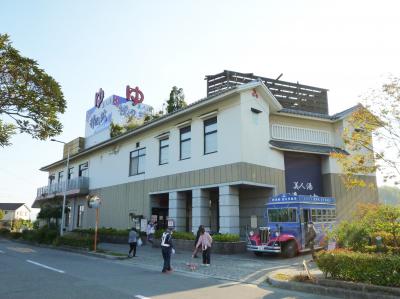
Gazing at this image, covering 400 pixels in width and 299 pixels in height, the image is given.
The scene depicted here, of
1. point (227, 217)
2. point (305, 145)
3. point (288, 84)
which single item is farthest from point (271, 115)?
point (288, 84)

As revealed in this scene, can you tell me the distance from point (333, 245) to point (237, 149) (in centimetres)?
832

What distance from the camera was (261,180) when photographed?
21.1m

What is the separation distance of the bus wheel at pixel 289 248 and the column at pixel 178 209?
29.9ft

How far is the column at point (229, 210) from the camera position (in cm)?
2039

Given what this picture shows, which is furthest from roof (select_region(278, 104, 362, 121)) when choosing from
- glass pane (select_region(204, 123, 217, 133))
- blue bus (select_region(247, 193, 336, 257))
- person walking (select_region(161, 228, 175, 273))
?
person walking (select_region(161, 228, 175, 273))

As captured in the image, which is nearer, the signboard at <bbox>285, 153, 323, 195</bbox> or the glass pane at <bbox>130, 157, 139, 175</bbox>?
the signboard at <bbox>285, 153, 323, 195</bbox>

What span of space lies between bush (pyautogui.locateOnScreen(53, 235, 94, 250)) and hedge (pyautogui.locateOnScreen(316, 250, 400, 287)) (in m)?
15.2

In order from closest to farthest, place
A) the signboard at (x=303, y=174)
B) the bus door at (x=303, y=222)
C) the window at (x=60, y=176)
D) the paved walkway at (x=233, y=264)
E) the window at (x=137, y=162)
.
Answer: the paved walkway at (x=233, y=264), the bus door at (x=303, y=222), the signboard at (x=303, y=174), the window at (x=137, y=162), the window at (x=60, y=176)

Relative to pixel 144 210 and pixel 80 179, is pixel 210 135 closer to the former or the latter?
pixel 144 210

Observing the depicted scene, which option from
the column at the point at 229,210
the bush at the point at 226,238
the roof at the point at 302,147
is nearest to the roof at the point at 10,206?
the column at the point at 229,210

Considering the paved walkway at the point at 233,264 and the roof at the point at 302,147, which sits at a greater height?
the roof at the point at 302,147

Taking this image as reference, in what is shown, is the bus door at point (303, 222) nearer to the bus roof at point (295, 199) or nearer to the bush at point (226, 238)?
the bus roof at point (295, 199)

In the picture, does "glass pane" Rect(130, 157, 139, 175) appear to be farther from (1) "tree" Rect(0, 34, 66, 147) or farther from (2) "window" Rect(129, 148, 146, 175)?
(1) "tree" Rect(0, 34, 66, 147)

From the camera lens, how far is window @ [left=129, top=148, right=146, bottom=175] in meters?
28.8
